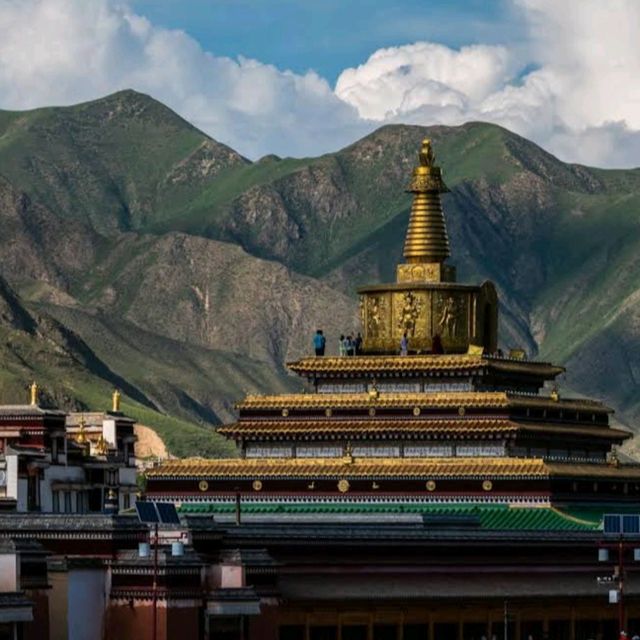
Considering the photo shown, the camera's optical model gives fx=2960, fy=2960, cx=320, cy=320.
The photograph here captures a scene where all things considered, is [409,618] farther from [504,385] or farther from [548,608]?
[504,385]

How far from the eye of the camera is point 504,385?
9494 cm

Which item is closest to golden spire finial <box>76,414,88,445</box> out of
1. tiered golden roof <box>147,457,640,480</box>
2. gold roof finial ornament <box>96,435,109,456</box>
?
gold roof finial ornament <box>96,435,109,456</box>

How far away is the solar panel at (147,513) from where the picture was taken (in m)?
67.1

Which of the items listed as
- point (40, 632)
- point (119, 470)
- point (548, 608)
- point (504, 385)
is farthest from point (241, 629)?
point (119, 470)

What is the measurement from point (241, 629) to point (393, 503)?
22055 millimetres

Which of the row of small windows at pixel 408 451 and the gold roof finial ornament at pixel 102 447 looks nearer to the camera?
the row of small windows at pixel 408 451

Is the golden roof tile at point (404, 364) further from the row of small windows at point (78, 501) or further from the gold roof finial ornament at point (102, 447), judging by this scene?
the gold roof finial ornament at point (102, 447)

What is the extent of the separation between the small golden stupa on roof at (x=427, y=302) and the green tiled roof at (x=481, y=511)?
806 cm

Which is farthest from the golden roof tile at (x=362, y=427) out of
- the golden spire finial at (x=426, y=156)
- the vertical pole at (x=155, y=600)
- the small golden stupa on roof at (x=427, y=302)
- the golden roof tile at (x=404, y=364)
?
the vertical pole at (x=155, y=600)

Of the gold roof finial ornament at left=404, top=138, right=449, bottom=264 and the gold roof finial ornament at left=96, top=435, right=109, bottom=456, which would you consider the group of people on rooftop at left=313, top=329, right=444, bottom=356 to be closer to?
the gold roof finial ornament at left=404, top=138, right=449, bottom=264

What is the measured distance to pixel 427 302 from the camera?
96.8m

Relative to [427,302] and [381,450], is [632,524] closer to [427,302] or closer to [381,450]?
[381,450]

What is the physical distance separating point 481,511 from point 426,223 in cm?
1372

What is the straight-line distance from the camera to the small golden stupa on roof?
96.8 m
